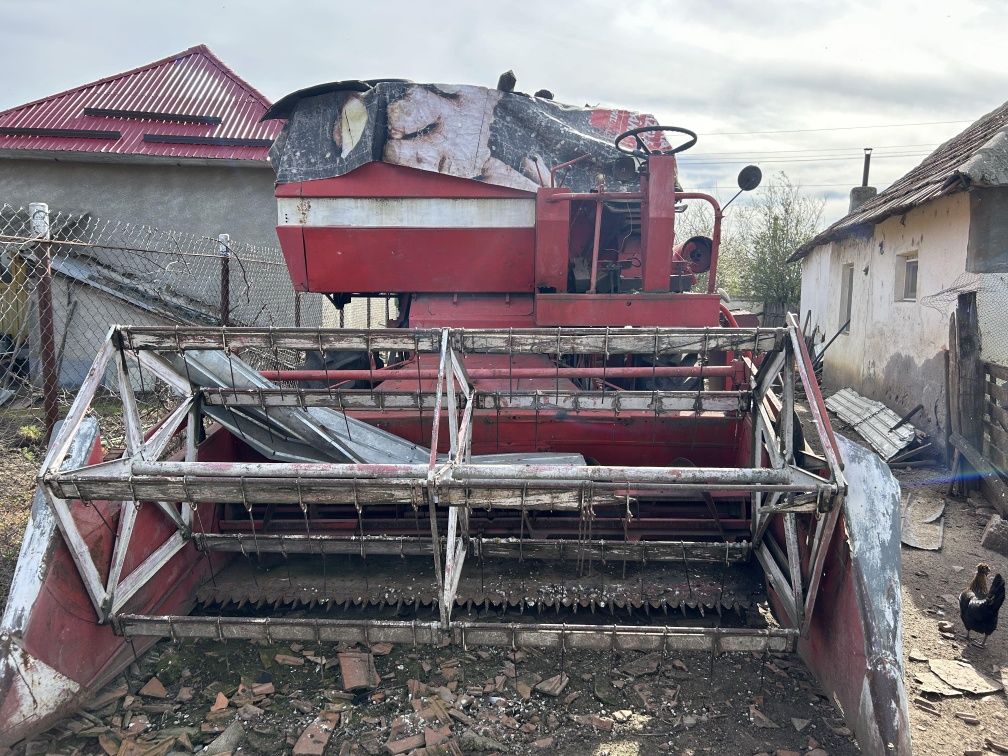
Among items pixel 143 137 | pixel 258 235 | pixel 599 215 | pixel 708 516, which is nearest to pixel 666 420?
pixel 708 516

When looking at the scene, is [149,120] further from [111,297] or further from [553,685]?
[553,685]

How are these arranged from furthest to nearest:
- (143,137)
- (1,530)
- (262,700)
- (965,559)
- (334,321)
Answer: (334,321) → (143,137) → (965,559) → (1,530) → (262,700)

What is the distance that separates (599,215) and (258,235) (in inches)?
292

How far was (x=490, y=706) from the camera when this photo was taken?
9.12ft

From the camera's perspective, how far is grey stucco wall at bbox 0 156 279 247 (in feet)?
32.6

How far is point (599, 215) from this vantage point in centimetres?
439

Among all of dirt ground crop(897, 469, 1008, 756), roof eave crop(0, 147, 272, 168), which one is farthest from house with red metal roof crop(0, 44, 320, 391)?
dirt ground crop(897, 469, 1008, 756)

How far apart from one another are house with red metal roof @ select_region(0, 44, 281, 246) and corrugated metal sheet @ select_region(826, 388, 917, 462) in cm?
881

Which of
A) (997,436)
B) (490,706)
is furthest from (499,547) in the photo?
(997,436)

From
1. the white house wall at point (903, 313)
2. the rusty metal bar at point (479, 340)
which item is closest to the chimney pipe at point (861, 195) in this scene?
the white house wall at point (903, 313)

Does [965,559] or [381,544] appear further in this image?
[965,559]

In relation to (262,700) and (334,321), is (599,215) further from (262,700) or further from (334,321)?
(334,321)

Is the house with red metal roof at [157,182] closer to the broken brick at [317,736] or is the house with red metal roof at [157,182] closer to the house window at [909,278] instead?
the broken brick at [317,736]

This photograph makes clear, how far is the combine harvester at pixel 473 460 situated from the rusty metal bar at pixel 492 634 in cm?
1
